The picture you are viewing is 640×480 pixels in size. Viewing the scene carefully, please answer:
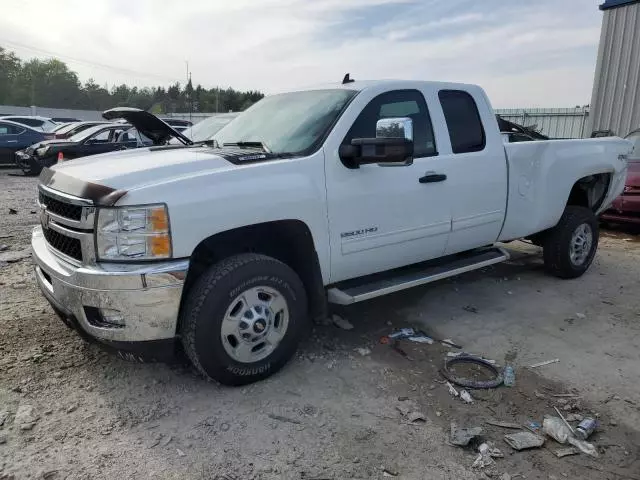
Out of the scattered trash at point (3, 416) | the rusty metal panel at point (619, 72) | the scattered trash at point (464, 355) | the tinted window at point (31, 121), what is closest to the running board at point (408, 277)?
the scattered trash at point (464, 355)

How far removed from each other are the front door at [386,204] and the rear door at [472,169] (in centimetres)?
14

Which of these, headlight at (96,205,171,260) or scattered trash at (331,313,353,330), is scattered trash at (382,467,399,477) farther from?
scattered trash at (331,313,353,330)

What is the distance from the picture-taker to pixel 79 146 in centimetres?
1277

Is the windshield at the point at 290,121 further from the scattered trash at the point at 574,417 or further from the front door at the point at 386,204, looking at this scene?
the scattered trash at the point at 574,417

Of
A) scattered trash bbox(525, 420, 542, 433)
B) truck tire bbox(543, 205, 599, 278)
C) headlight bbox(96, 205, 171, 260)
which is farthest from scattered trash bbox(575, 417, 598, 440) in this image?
truck tire bbox(543, 205, 599, 278)

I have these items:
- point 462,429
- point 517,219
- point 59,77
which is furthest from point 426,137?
point 59,77

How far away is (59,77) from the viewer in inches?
2968

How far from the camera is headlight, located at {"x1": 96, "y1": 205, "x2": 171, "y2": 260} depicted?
9.05 ft

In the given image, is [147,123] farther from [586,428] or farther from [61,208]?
[586,428]

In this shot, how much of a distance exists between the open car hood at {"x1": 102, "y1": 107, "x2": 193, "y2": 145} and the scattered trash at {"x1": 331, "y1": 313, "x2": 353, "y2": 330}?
1.92 metres

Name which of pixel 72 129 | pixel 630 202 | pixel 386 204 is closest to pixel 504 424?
pixel 386 204

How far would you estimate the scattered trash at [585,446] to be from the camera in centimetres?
270

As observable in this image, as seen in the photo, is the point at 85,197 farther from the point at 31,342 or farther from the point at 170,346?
the point at 31,342

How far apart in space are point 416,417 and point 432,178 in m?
1.82
